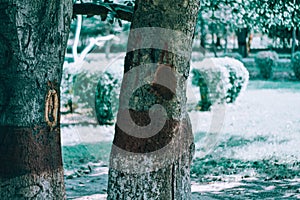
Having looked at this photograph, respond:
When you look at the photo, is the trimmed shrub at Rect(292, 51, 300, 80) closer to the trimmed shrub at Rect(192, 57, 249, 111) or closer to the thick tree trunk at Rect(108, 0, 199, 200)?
the trimmed shrub at Rect(192, 57, 249, 111)

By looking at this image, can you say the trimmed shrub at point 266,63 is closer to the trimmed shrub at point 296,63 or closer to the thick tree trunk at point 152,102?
the trimmed shrub at point 296,63

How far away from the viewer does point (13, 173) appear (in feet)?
10.9

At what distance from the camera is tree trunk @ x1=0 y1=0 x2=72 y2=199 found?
3.31 meters

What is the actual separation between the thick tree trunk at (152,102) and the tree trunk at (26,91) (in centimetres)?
45

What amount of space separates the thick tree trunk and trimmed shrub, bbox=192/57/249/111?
39.0 ft

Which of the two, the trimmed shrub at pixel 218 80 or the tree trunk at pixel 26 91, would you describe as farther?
the trimmed shrub at pixel 218 80

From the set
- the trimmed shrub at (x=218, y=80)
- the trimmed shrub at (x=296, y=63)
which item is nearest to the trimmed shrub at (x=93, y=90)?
the trimmed shrub at (x=218, y=80)

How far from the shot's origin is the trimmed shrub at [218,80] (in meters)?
15.3

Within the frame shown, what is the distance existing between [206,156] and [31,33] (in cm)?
686

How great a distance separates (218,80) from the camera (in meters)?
15.2

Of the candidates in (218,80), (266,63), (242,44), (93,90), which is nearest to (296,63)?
(266,63)

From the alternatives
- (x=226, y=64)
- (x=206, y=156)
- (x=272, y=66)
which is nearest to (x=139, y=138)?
(x=206, y=156)

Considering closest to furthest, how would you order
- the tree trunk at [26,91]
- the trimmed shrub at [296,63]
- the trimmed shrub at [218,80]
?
the tree trunk at [26,91]
the trimmed shrub at [218,80]
the trimmed shrub at [296,63]

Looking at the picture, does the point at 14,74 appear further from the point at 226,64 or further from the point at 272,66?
the point at 272,66
